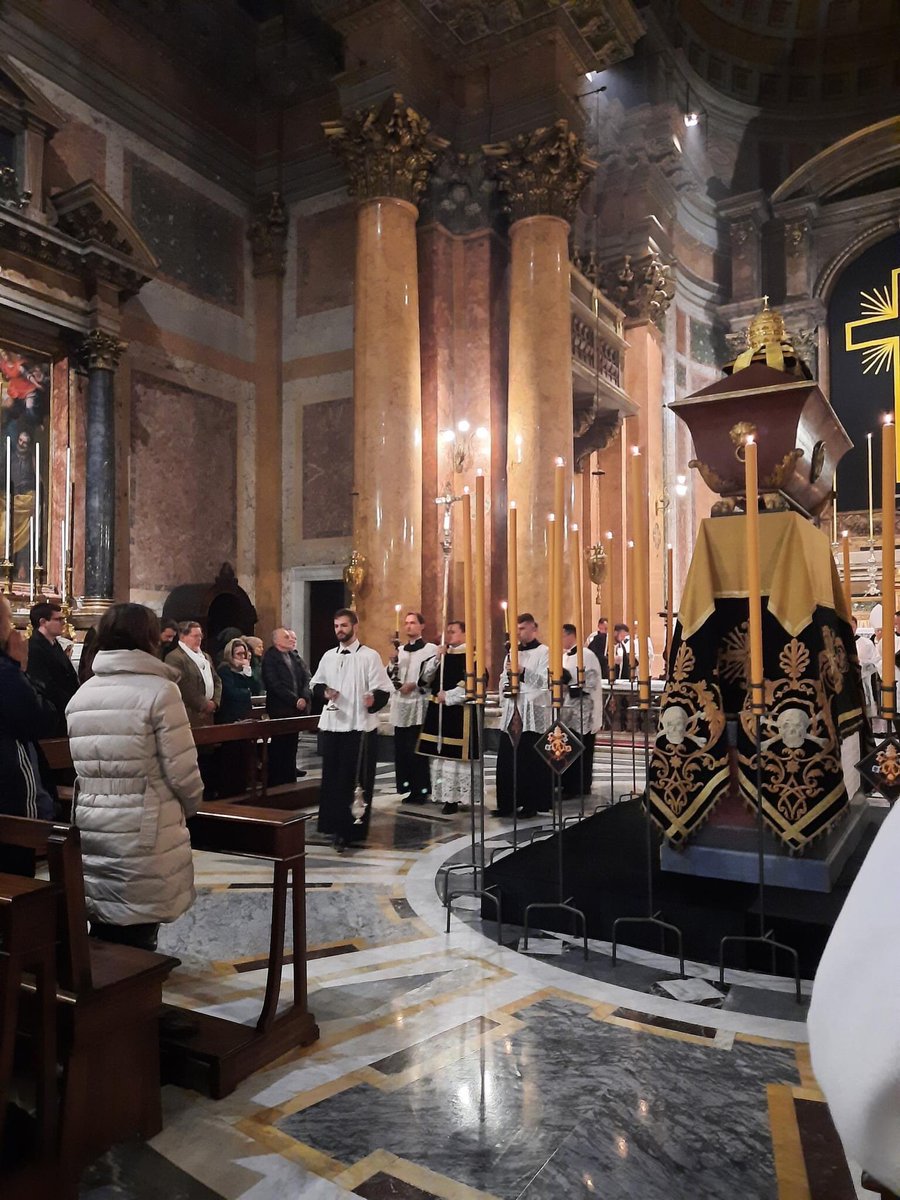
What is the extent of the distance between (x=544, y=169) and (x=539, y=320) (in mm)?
2063

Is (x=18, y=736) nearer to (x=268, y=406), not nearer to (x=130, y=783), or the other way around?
(x=130, y=783)

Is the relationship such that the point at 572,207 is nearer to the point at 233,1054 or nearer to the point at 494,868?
the point at 494,868

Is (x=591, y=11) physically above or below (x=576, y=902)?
above

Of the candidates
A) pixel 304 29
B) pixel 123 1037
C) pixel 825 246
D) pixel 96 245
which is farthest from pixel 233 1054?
pixel 825 246

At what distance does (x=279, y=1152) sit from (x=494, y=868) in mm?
2325

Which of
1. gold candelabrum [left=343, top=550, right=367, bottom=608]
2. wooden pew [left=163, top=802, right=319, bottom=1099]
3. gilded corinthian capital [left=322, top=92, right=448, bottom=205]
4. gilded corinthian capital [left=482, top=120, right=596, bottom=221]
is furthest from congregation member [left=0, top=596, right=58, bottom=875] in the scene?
gilded corinthian capital [left=482, top=120, right=596, bottom=221]

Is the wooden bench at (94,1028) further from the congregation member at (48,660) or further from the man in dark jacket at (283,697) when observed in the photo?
the man in dark jacket at (283,697)

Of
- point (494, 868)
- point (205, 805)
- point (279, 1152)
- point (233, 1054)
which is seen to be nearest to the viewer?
point (279, 1152)

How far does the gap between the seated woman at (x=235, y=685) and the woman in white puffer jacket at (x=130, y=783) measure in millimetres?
5128

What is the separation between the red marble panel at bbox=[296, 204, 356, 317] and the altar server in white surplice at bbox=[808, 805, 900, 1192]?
1379 centimetres

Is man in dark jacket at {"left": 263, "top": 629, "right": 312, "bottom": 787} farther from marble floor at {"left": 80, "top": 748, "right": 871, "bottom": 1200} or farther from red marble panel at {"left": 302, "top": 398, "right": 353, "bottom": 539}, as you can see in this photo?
red marble panel at {"left": 302, "top": 398, "right": 353, "bottom": 539}

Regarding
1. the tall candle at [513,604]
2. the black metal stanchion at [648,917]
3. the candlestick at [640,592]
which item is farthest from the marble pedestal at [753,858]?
the tall candle at [513,604]

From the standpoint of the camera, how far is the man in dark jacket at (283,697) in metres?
8.26

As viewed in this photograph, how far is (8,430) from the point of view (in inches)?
413
